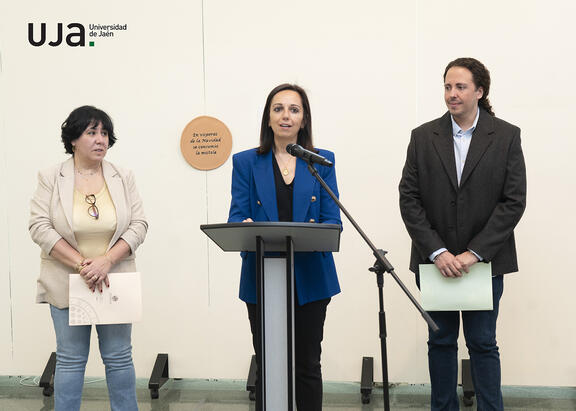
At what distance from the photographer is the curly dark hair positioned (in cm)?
298

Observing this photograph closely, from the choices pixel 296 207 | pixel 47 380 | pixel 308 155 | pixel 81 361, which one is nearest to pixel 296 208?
pixel 296 207

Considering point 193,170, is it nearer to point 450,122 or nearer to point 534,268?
point 450,122

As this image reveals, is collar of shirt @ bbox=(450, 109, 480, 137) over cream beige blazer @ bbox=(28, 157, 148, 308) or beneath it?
over

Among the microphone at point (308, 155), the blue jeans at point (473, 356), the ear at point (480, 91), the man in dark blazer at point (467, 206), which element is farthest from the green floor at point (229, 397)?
the microphone at point (308, 155)

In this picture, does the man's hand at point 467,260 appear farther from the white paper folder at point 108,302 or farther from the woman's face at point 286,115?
the white paper folder at point 108,302

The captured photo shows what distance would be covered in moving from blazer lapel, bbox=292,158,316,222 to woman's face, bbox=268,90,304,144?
0.18m

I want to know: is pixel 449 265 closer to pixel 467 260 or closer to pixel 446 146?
pixel 467 260

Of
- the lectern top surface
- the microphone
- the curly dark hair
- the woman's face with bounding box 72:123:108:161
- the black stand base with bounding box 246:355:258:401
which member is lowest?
the black stand base with bounding box 246:355:258:401

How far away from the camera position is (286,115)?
2.72 m

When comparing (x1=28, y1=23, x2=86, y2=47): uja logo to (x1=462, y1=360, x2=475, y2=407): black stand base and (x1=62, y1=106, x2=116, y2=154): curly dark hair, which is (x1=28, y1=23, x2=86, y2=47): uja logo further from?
(x1=462, y1=360, x2=475, y2=407): black stand base

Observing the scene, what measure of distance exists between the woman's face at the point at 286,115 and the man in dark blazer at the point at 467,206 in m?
0.66

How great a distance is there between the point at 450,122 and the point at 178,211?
1.95 meters

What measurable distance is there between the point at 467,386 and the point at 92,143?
2502 millimetres

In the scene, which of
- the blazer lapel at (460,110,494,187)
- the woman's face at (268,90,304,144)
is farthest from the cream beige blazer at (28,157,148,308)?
the blazer lapel at (460,110,494,187)
